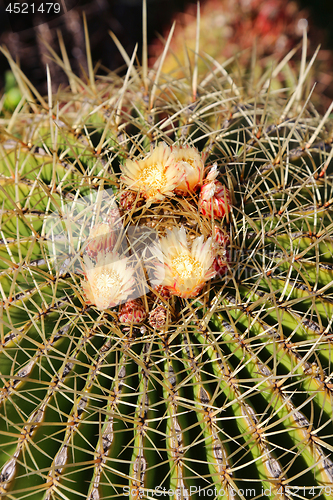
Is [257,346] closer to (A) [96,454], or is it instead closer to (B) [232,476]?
(B) [232,476]

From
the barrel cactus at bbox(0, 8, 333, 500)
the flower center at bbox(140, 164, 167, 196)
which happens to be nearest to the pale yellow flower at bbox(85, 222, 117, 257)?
the barrel cactus at bbox(0, 8, 333, 500)

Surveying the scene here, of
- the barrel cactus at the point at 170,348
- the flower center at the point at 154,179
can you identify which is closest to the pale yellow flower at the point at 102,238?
the barrel cactus at the point at 170,348

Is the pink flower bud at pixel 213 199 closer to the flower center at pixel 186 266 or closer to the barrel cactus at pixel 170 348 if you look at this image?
the barrel cactus at pixel 170 348

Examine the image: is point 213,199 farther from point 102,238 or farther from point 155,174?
point 102,238

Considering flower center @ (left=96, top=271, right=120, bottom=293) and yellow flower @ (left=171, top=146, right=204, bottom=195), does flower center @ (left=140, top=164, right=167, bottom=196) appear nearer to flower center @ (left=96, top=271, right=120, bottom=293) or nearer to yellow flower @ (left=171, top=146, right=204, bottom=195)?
yellow flower @ (left=171, top=146, right=204, bottom=195)

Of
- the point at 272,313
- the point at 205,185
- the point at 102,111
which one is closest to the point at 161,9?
the point at 102,111

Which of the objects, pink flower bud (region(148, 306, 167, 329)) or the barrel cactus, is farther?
pink flower bud (region(148, 306, 167, 329))

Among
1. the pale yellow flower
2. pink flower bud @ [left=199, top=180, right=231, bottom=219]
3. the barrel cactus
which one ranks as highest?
pink flower bud @ [left=199, top=180, right=231, bottom=219]

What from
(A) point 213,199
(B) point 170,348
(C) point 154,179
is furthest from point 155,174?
(B) point 170,348

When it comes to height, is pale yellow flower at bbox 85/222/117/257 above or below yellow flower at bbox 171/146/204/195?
below
